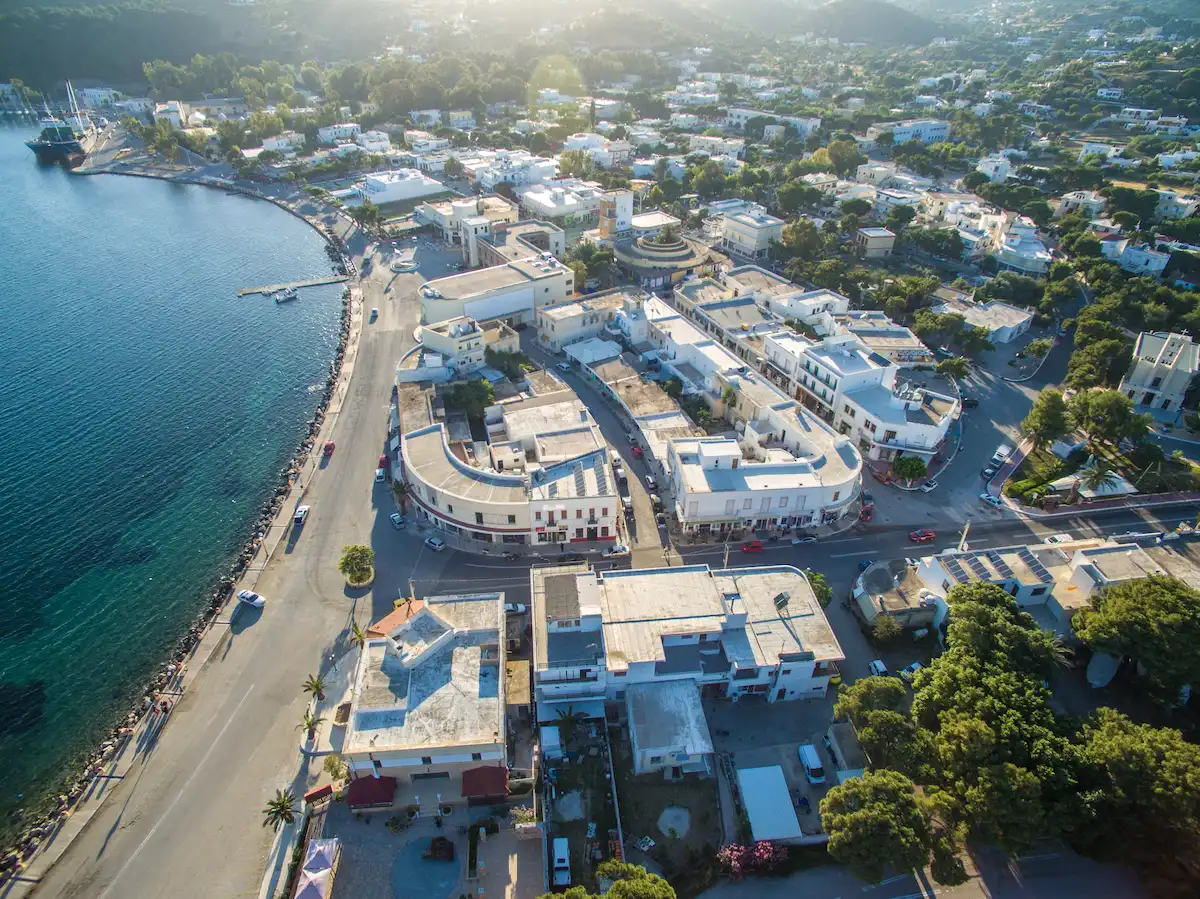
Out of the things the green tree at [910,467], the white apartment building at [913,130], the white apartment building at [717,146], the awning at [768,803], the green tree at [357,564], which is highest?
the white apartment building at [913,130]

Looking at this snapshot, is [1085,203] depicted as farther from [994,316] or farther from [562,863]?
[562,863]

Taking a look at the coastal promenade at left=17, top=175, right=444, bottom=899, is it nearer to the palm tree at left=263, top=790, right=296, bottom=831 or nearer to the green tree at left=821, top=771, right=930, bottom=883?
the palm tree at left=263, top=790, right=296, bottom=831

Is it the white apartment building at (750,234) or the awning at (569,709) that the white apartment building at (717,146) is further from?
the awning at (569,709)

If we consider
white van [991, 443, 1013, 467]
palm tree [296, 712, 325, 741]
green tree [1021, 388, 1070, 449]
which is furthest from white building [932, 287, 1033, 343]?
palm tree [296, 712, 325, 741]

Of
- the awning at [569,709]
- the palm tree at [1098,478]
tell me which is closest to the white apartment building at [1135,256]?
the palm tree at [1098,478]

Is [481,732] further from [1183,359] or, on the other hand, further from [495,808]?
[1183,359]

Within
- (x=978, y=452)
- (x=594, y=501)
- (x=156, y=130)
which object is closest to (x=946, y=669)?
(x=594, y=501)
